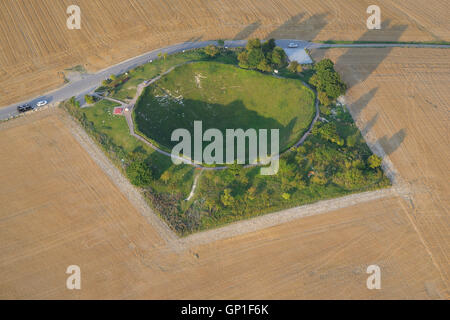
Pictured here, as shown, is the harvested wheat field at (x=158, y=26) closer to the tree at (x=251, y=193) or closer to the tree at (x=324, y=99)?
the tree at (x=324, y=99)

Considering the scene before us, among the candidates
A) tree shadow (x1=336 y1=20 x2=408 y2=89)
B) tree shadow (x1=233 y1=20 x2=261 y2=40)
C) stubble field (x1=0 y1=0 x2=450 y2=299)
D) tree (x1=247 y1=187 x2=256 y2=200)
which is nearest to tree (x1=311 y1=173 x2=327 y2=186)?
stubble field (x1=0 y1=0 x2=450 y2=299)

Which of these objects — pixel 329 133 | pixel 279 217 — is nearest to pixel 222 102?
pixel 329 133

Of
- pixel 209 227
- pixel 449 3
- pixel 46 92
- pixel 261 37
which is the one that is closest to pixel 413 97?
pixel 261 37

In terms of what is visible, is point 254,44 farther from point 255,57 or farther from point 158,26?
point 158,26

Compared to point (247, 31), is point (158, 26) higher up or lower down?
lower down

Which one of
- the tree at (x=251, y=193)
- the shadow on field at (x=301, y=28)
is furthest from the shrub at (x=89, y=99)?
the shadow on field at (x=301, y=28)
